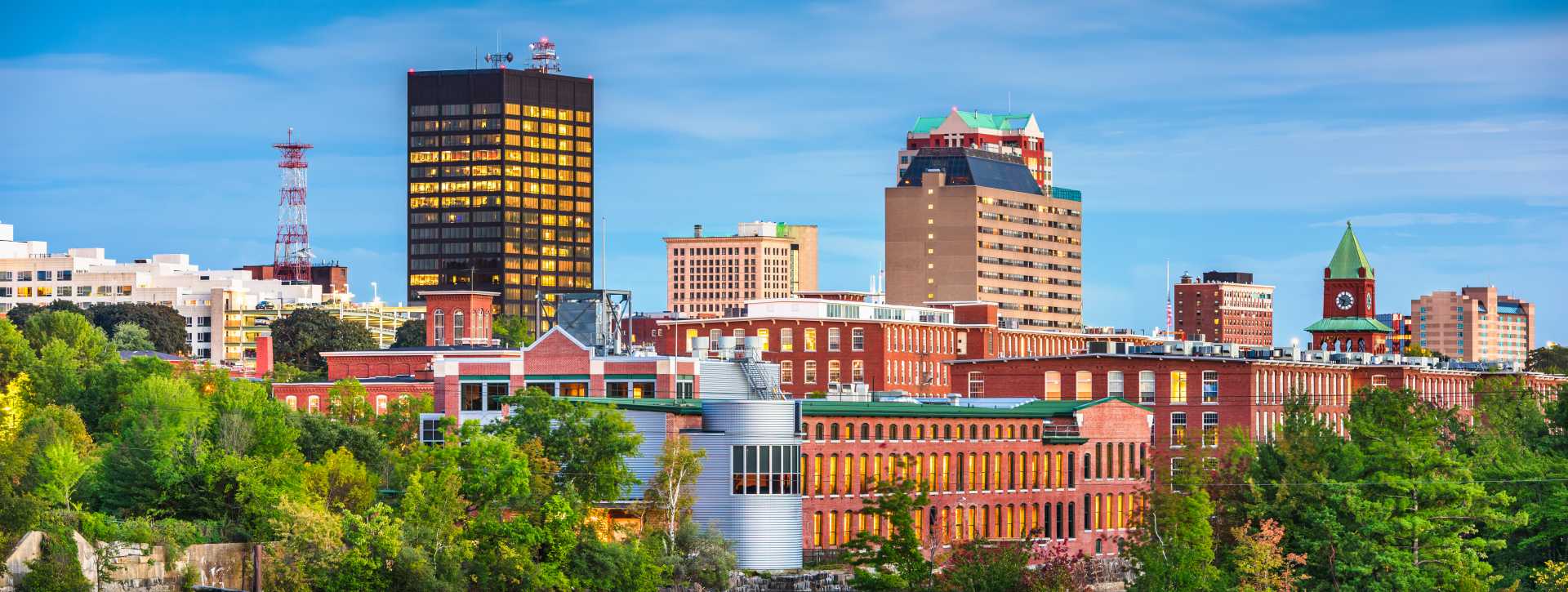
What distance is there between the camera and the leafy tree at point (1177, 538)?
11675 cm

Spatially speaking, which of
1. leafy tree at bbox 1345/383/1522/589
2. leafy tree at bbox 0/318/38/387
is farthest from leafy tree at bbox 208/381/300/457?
leafy tree at bbox 1345/383/1522/589

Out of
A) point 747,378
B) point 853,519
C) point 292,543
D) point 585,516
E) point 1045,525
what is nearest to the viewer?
point 292,543

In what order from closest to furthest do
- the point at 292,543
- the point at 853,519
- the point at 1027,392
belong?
1. the point at 292,543
2. the point at 853,519
3. the point at 1027,392

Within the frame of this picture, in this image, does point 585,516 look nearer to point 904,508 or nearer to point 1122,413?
point 904,508

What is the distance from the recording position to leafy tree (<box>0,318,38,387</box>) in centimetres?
17988

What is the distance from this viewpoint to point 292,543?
116500 millimetres

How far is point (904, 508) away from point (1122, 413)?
35251 millimetres

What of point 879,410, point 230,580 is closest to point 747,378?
point 879,410

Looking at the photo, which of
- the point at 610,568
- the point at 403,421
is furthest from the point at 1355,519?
the point at 403,421

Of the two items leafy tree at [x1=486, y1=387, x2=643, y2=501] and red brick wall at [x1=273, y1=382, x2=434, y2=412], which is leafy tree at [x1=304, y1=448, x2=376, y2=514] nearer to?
leafy tree at [x1=486, y1=387, x2=643, y2=501]

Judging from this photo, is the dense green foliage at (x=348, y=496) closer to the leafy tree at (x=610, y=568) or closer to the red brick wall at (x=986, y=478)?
the leafy tree at (x=610, y=568)

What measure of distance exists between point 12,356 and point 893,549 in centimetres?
8723

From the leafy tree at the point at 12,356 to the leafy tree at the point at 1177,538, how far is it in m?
89.7

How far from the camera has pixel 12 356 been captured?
181250 mm
